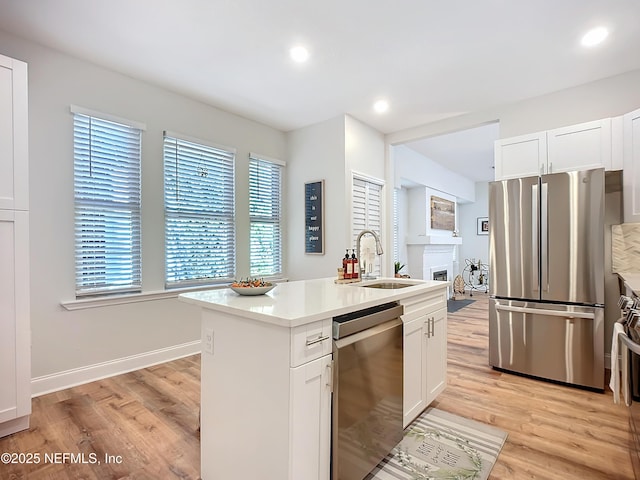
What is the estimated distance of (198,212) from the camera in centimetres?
381

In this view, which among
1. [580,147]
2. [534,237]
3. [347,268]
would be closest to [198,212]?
[347,268]

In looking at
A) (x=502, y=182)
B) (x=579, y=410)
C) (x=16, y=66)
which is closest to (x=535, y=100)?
(x=502, y=182)

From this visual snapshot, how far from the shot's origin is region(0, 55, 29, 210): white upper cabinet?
2102 mm

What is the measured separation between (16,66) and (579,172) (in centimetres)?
437

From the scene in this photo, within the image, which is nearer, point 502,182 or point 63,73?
point 63,73

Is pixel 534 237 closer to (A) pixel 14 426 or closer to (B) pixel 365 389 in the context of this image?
(B) pixel 365 389

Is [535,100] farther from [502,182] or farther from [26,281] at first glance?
[26,281]

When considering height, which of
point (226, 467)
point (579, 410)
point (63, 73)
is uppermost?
point (63, 73)

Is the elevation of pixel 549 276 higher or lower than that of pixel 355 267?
lower

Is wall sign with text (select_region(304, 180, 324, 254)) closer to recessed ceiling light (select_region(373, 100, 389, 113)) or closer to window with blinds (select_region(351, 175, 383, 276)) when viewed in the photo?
window with blinds (select_region(351, 175, 383, 276))

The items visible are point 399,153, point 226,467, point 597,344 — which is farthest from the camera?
point 399,153

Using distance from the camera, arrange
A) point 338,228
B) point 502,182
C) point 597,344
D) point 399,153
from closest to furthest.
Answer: point 597,344 → point 502,182 → point 338,228 → point 399,153

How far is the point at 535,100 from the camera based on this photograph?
367 cm

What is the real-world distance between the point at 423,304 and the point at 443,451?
89 centimetres
